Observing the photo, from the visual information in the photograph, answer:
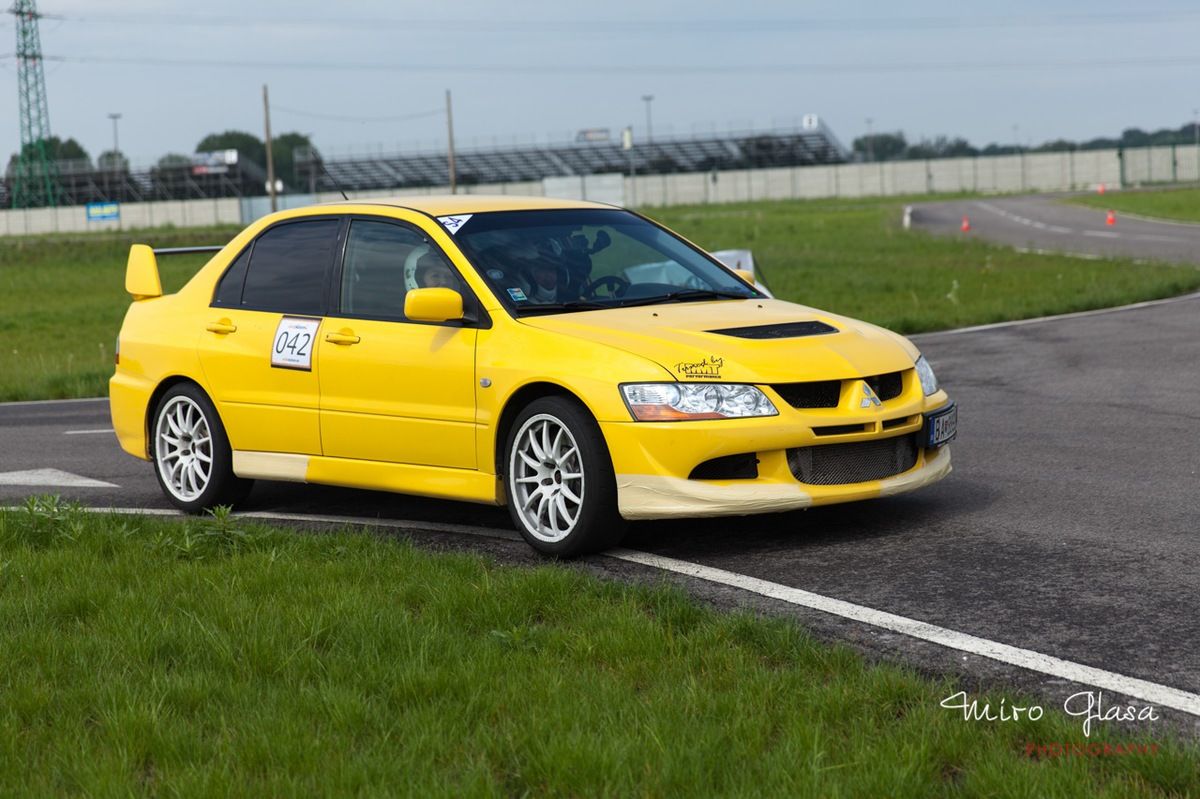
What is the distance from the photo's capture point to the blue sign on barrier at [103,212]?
338 feet

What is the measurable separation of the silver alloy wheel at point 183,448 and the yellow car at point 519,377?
0.5 inches

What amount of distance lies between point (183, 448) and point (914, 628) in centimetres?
450

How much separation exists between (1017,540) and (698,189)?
4079 inches

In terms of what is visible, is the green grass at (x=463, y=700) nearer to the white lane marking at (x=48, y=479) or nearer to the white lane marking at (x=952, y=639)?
the white lane marking at (x=952, y=639)

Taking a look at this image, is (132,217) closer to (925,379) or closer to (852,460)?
(925,379)

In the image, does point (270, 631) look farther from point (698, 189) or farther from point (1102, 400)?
point (698, 189)

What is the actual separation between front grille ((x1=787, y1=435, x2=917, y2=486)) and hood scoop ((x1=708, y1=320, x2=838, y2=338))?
0.54m

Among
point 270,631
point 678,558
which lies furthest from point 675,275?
point 270,631

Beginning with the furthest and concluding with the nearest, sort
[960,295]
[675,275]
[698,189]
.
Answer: [698,189]
[960,295]
[675,275]

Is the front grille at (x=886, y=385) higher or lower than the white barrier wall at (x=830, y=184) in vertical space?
lower

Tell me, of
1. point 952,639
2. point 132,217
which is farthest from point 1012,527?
point 132,217

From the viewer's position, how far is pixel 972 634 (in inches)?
Result: 198

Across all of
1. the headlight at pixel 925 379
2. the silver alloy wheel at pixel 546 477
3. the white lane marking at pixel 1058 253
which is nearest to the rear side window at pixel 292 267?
the silver alloy wheel at pixel 546 477

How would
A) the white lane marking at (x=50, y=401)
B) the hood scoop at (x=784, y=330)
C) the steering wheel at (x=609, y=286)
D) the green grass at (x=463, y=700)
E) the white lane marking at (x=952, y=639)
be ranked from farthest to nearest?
1. the white lane marking at (x=50, y=401)
2. the steering wheel at (x=609, y=286)
3. the hood scoop at (x=784, y=330)
4. the white lane marking at (x=952, y=639)
5. the green grass at (x=463, y=700)
